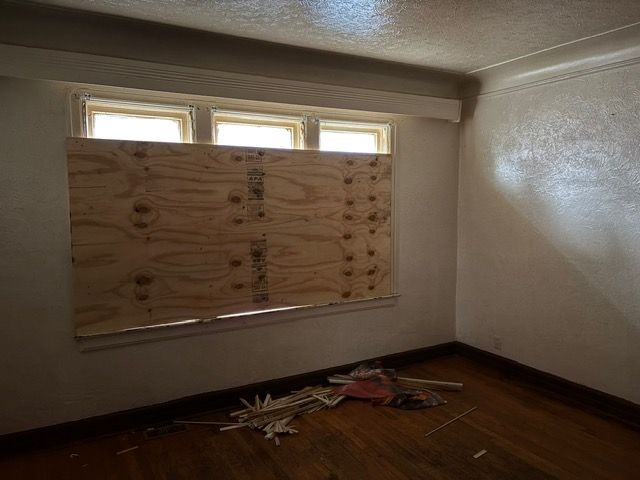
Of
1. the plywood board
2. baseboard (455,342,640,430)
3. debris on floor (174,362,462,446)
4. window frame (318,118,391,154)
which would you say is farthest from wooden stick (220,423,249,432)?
baseboard (455,342,640,430)

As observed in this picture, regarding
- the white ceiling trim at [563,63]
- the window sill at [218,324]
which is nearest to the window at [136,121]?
the window sill at [218,324]

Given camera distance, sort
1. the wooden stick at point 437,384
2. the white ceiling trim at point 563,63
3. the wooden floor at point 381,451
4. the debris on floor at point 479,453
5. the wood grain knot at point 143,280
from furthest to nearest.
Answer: the wooden stick at point 437,384 < the wood grain knot at point 143,280 < the white ceiling trim at point 563,63 < the debris on floor at point 479,453 < the wooden floor at point 381,451

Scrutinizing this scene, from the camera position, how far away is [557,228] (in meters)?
3.28

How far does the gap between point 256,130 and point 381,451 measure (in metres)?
2.29

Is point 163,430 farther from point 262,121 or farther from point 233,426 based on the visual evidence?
point 262,121

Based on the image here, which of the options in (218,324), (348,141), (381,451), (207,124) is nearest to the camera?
(381,451)

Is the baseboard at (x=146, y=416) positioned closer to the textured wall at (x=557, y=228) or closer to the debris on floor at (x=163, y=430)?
the debris on floor at (x=163, y=430)

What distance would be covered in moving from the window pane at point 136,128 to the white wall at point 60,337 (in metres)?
0.22

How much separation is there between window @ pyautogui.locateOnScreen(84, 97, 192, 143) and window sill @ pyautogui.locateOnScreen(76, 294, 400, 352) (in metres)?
1.24

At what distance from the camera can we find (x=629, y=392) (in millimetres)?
2898

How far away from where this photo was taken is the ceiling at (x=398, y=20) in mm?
2283

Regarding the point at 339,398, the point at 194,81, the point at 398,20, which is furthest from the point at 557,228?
the point at 194,81

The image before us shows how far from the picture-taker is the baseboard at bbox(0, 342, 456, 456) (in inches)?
103

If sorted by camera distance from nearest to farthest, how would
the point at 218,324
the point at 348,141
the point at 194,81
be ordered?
the point at 194,81
the point at 218,324
the point at 348,141
